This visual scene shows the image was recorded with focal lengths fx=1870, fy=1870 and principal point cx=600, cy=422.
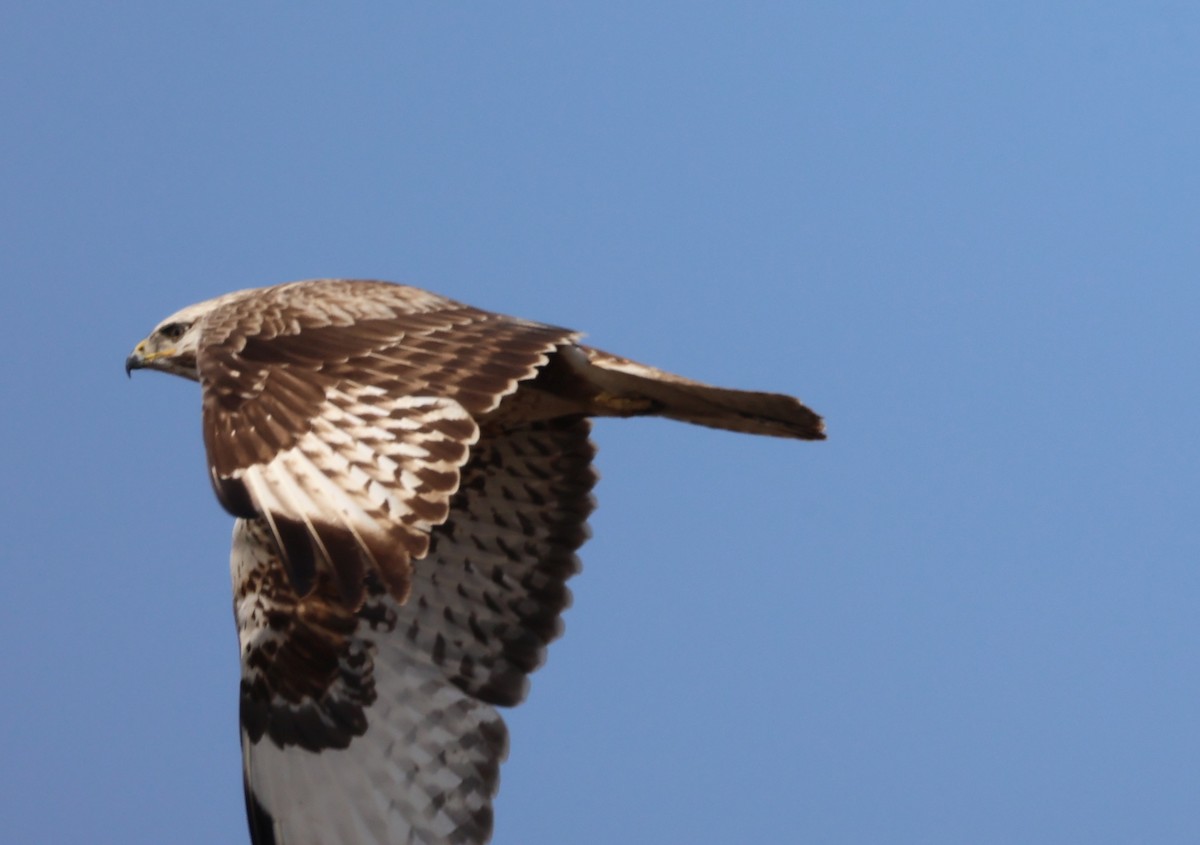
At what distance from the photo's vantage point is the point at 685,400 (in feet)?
19.5

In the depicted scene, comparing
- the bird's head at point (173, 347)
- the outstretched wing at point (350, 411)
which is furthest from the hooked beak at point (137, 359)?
A: the outstretched wing at point (350, 411)

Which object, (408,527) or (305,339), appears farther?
(305,339)

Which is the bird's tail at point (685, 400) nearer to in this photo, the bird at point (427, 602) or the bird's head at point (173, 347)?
the bird at point (427, 602)

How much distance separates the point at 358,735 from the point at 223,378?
197 cm

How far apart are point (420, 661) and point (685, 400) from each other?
5.30 feet

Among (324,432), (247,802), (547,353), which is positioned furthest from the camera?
(247,802)

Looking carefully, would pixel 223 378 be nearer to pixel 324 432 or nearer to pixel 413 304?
pixel 324 432

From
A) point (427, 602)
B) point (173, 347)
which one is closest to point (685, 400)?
point (427, 602)

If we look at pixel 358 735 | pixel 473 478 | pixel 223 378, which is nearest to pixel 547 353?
pixel 223 378

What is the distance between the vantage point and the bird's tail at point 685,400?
229 inches

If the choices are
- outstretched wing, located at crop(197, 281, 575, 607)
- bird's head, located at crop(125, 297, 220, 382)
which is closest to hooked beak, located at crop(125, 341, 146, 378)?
bird's head, located at crop(125, 297, 220, 382)

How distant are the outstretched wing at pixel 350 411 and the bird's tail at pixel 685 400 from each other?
0.36 m

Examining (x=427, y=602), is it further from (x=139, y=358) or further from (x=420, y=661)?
(x=139, y=358)

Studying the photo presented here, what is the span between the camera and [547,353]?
5570 millimetres
